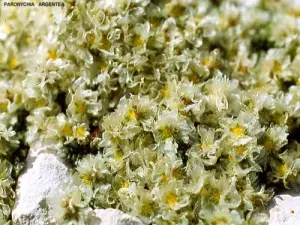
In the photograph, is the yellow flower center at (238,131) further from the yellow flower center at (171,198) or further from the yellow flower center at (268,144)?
the yellow flower center at (171,198)

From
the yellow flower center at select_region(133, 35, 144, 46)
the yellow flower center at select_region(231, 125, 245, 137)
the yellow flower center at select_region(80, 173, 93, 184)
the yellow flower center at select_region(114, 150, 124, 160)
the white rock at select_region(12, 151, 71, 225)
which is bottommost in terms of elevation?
the white rock at select_region(12, 151, 71, 225)

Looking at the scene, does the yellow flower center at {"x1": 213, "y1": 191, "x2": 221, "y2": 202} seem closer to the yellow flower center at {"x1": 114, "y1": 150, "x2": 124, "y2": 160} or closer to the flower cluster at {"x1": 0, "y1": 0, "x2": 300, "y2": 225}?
the flower cluster at {"x1": 0, "y1": 0, "x2": 300, "y2": 225}

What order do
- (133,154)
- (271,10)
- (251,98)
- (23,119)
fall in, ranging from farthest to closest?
(271,10) → (23,119) → (251,98) → (133,154)

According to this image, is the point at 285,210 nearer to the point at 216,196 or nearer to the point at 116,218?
the point at 216,196

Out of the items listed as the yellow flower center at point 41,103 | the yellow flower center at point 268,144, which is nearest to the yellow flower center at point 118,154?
the yellow flower center at point 41,103

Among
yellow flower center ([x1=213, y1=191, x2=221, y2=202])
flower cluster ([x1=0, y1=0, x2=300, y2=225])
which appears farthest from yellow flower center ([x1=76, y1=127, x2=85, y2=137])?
yellow flower center ([x1=213, y1=191, x2=221, y2=202])

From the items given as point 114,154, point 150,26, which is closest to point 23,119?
point 114,154

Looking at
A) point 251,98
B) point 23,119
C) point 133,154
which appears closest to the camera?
point 133,154

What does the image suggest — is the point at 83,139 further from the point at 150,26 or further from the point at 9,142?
the point at 150,26
